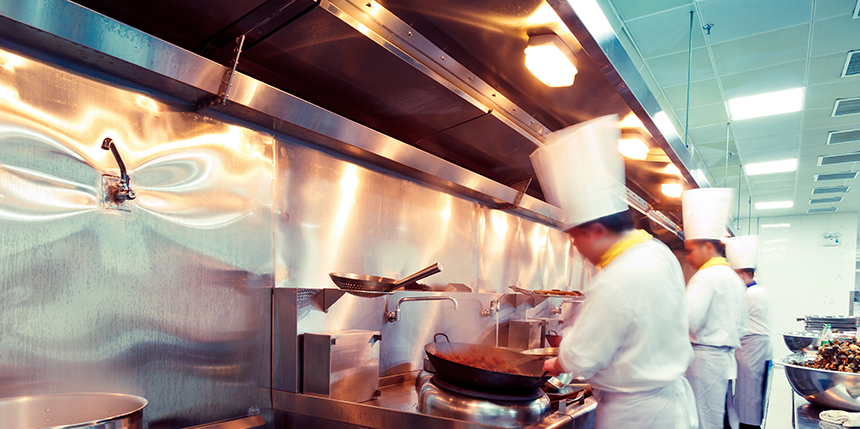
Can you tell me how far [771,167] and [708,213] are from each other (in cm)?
477

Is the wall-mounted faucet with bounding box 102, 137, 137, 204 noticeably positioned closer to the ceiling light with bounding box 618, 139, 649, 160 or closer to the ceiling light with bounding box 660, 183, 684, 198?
the ceiling light with bounding box 618, 139, 649, 160

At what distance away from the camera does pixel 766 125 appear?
5.24 metres

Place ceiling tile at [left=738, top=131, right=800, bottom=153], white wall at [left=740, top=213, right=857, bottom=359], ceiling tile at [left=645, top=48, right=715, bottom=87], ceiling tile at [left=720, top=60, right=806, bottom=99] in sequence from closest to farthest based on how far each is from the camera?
ceiling tile at [left=645, top=48, right=715, bottom=87]
ceiling tile at [left=720, top=60, right=806, bottom=99]
ceiling tile at [left=738, top=131, right=800, bottom=153]
white wall at [left=740, top=213, right=857, bottom=359]

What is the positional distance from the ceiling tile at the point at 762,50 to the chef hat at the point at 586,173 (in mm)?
2651

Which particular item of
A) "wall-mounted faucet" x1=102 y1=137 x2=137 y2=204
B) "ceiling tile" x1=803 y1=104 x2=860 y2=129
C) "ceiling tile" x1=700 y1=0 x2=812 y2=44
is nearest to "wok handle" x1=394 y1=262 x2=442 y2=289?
"wall-mounted faucet" x1=102 y1=137 x2=137 y2=204

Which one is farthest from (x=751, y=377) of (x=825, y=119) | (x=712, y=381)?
(x=825, y=119)

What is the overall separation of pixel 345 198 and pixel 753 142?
17.9ft

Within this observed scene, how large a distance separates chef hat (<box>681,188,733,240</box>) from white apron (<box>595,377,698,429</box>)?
2.10m

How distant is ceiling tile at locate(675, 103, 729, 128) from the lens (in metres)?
4.74

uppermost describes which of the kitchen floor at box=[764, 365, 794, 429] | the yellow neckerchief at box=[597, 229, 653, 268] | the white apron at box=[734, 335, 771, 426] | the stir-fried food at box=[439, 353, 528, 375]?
the yellow neckerchief at box=[597, 229, 653, 268]

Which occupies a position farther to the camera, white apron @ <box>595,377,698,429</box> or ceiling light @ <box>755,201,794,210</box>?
ceiling light @ <box>755,201,794,210</box>

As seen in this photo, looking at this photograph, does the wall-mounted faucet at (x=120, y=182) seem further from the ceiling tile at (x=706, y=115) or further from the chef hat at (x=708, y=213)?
the ceiling tile at (x=706, y=115)

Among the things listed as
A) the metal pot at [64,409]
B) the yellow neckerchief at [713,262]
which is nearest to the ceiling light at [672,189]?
the yellow neckerchief at [713,262]

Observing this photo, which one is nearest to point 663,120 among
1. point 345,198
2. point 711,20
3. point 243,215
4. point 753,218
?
point 711,20
